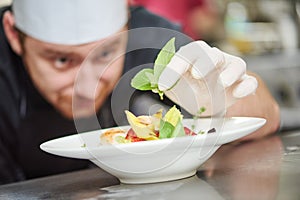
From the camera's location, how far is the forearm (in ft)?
4.19

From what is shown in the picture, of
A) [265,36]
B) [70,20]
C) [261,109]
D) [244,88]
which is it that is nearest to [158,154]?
[244,88]

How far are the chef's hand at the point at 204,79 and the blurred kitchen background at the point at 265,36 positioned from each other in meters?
2.08

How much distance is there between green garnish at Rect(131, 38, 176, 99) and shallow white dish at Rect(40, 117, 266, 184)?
0.08 m

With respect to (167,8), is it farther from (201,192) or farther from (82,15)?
(201,192)

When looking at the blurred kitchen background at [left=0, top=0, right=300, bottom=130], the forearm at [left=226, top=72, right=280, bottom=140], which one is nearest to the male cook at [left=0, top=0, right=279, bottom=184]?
the forearm at [left=226, top=72, right=280, bottom=140]

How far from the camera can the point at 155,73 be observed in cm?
81

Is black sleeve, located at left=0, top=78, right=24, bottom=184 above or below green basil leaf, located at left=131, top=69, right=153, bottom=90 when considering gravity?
below

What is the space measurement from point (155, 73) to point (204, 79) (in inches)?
3.2

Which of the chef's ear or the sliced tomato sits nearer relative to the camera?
the sliced tomato

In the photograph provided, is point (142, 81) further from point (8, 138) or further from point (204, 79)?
point (8, 138)

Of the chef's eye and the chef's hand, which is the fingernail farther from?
the chef's eye

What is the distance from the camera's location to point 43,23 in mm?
1525

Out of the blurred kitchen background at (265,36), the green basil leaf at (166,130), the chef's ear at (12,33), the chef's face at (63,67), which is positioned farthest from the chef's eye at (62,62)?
the blurred kitchen background at (265,36)

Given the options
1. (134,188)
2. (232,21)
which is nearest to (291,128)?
(134,188)
